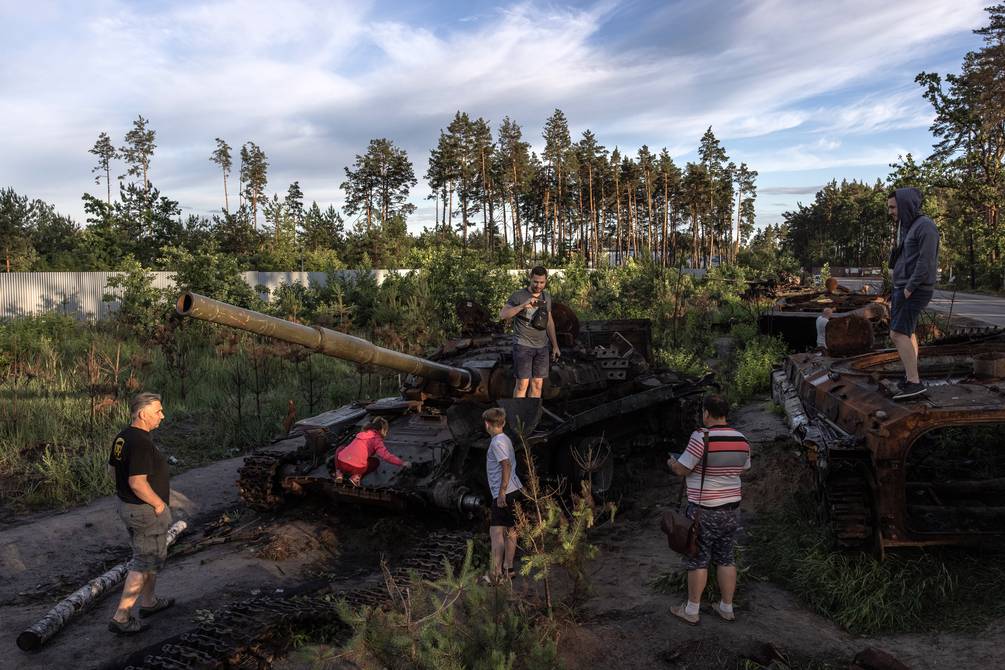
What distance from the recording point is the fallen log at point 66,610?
4914mm

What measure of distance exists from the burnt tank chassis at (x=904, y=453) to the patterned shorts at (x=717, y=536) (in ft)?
2.68

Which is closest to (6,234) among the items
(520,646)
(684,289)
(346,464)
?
(684,289)

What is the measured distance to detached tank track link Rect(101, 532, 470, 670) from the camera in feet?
14.9

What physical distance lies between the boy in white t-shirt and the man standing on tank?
1997 millimetres

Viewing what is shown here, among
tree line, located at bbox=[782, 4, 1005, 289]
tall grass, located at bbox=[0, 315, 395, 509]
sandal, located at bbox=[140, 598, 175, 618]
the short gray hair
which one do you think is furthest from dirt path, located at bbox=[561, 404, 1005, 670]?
tree line, located at bbox=[782, 4, 1005, 289]

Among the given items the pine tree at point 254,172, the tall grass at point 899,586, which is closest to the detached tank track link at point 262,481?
the tall grass at point 899,586

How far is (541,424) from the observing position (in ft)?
24.9

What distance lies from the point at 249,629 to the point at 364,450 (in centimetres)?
234

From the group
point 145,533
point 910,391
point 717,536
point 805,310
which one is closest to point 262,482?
point 145,533

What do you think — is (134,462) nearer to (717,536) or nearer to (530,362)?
(530,362)

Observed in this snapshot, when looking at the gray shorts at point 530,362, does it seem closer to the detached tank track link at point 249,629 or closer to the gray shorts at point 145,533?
the detached tank track link at point 249,629

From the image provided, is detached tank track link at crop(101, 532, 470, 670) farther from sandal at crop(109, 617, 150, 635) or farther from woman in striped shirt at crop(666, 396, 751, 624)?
woman in striped shirt at crop(666, 396, 751, 624)

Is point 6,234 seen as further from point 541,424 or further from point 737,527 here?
point 737,527

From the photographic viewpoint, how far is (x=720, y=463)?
4.78m
